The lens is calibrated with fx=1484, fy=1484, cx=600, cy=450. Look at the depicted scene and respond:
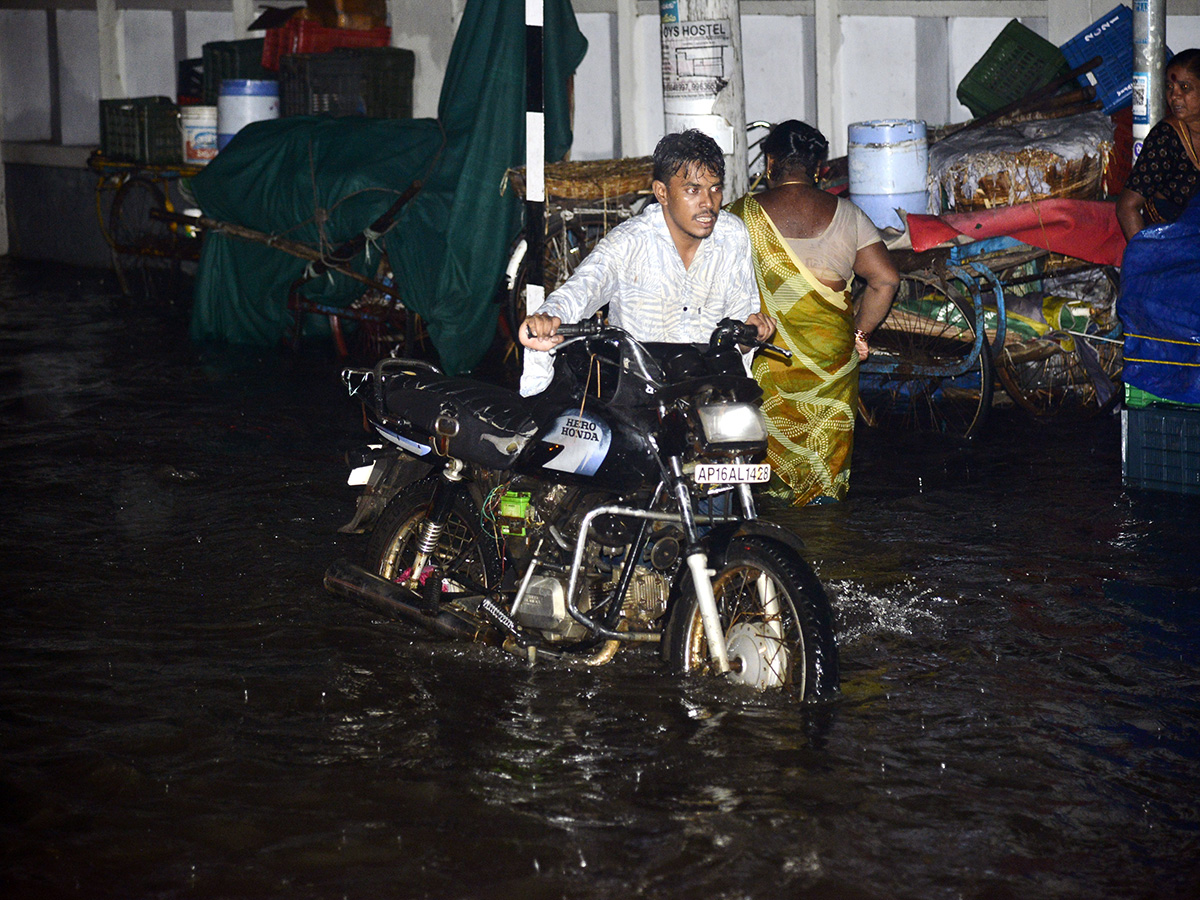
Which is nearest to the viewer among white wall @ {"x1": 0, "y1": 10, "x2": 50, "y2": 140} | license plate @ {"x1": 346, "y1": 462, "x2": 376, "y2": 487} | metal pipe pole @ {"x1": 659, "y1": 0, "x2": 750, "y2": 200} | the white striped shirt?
the white striped shirt

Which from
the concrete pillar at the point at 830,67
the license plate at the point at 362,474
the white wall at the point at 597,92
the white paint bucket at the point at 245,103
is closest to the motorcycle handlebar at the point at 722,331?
the license plate at the point at 362,474

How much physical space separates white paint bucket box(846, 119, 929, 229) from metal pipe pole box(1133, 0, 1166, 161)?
4.02 ft

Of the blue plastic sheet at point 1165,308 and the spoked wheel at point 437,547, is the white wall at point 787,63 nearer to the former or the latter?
the blue plastic sheet at point 1165,308

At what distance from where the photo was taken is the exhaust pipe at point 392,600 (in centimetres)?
534

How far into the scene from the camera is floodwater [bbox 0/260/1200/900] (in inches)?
151

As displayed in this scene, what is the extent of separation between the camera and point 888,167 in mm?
8828

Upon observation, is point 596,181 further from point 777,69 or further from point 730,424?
point 730,424

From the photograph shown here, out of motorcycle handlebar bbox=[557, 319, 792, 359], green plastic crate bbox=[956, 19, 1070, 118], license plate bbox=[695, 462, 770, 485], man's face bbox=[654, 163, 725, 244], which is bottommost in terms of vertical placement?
license plate bbox=[695, 462, 770, 485]

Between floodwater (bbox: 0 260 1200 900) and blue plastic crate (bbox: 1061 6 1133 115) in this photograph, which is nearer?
floodwater (bbox: 0 260 1200 900)

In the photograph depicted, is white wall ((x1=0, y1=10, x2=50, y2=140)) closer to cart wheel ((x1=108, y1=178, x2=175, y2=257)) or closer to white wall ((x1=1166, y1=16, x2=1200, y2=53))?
cart wheel ((x1=108, y1=178, x2=175, y2=257))

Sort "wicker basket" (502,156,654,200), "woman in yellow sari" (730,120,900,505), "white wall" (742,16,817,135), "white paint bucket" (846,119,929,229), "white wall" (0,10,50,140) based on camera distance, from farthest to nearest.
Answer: "white wall" (0,10,50,140), "white wall" (742,16,817,135), "wicker basket" (502,156,654,200), "white paint bucket" (846,119,929,229), "woman in yellow sari" (730,120,900,505)

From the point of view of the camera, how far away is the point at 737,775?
4.35 m

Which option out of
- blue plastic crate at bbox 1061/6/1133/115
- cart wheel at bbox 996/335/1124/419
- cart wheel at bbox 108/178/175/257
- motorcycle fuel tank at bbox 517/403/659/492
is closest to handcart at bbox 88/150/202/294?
cart wheel at bbox 108/178/175/257

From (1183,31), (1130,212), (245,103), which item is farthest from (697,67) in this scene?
(245,103)
